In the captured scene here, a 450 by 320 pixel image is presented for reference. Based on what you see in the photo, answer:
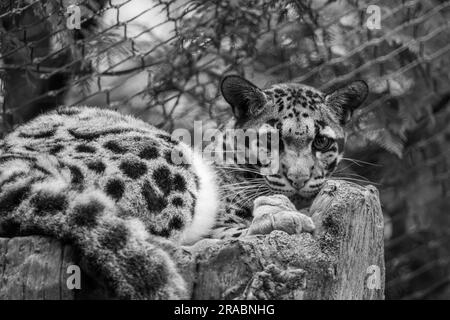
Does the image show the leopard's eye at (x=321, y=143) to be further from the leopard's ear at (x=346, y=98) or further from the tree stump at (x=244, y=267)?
the tree stump at (x=244, y=267)

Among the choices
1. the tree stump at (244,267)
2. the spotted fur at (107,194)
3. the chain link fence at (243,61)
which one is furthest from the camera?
the chain link fence at (243,61)

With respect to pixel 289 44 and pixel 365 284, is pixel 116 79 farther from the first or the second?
pixel 365 284

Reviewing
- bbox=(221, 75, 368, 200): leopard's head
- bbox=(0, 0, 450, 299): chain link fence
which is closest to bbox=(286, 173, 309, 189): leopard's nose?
bbox=(221, 75, 368, 200): leopard's head

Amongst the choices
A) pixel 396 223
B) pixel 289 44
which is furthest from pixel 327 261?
pixel 396 223

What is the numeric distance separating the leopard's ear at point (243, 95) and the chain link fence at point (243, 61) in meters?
0.83

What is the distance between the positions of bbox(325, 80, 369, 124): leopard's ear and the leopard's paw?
1.08 metres

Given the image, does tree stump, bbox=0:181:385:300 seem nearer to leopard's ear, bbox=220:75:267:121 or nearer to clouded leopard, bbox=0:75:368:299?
clouded leopard, bbox=0:75:368:299

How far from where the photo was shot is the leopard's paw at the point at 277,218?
3383 millimetres

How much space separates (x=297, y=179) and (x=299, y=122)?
372 mm

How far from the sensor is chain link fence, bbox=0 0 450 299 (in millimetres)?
5305

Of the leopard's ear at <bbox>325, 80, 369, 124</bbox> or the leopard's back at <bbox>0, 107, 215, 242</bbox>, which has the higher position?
the leopard's ear at <bbox>325, 80, 369, 124</bbox>

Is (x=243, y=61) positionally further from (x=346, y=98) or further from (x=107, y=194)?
(x=107, y=194)

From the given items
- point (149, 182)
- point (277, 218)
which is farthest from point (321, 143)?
point (149, 182)

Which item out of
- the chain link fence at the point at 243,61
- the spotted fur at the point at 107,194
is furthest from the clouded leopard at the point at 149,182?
the chain link fence at the point at 243,61
